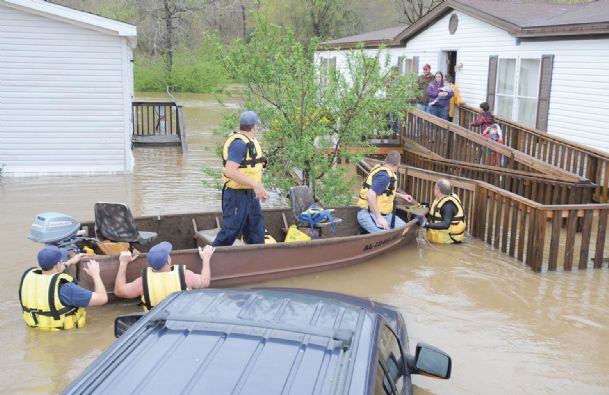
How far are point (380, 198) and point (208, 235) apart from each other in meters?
2.60

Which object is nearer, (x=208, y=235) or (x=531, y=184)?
(x=208, y=235)

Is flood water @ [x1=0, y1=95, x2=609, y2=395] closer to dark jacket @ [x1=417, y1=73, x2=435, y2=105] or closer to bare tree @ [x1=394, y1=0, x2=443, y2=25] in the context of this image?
dark jacket @ [x1=417, y1=73, x2=435, y2=105]

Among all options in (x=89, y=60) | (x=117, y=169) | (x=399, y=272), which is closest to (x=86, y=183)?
(x=117, y=169)

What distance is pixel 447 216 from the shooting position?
10359 mm

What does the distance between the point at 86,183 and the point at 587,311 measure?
10889mm

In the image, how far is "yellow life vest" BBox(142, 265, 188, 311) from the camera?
637 centimetres

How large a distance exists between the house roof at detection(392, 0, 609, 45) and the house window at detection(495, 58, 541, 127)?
804 mm

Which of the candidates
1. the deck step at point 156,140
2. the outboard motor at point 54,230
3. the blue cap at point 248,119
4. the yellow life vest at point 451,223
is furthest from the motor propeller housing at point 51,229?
the deck step at point 156,140

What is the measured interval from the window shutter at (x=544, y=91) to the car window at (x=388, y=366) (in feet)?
40.8

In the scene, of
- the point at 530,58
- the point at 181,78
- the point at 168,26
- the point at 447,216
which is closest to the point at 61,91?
the point at 447,216

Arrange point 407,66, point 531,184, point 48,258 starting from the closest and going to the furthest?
point 48,258 < point 531,184 < point 407,66

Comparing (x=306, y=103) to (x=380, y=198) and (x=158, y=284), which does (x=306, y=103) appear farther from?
(x=158, y=284)

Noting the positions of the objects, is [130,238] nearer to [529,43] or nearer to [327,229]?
[327,229]

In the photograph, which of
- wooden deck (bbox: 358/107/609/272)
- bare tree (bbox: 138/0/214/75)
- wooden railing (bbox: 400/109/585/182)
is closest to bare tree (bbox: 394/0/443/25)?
bare tree (bbox: 138/0/214/75)
